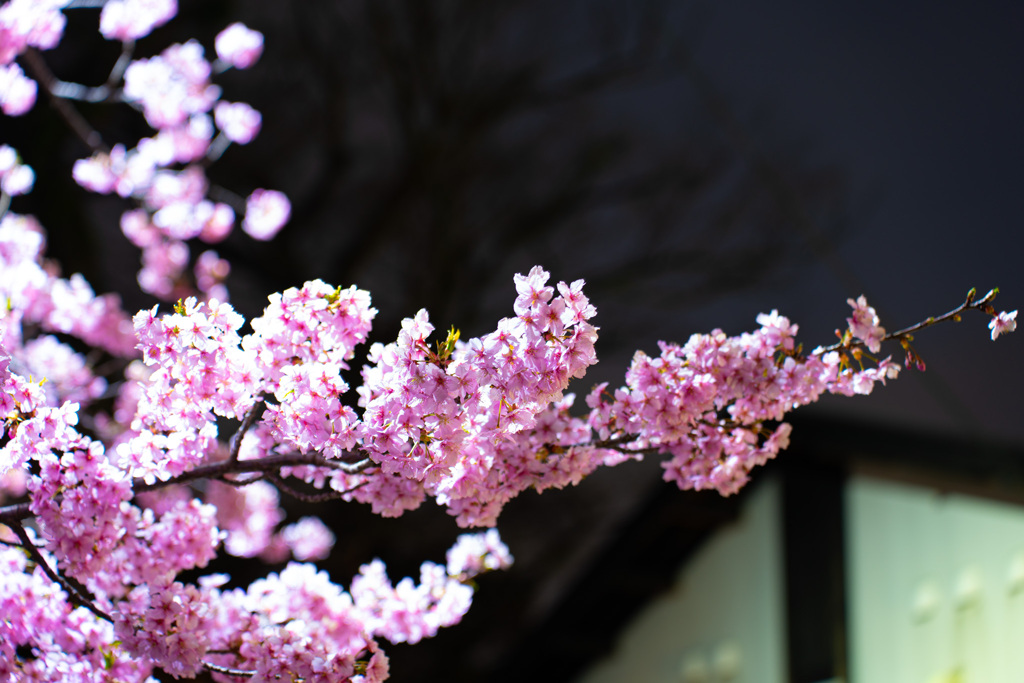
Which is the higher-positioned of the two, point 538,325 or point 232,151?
point 232,151

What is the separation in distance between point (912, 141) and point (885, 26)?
45 cm

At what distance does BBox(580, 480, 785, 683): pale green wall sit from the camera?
2.88 metres

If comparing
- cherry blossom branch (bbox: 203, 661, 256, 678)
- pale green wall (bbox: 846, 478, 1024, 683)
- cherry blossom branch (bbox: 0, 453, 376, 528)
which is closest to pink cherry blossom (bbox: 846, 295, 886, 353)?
cherry blossom branch (bbox: 0, 453, 376, 528)

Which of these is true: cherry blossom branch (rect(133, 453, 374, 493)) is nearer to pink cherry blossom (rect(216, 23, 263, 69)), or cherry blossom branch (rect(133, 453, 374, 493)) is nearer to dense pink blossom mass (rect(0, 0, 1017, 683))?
dense pink blossom mass (rect(0, 0, 1017, 683))

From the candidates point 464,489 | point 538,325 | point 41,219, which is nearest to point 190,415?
point 464,489

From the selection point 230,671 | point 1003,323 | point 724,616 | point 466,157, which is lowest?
point 230,671

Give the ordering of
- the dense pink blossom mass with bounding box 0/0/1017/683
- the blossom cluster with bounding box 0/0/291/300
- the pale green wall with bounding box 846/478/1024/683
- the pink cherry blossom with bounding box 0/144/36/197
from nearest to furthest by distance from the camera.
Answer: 1. the dense pink blossom mass with bounding box 0/0/1017/683
2. the pale green wall with bounding box 846/478/1024/683
3. the pink cherry blossom with bounding box 0/144/36/197
4. the blossom cluster with bounding box 0/0/291/300

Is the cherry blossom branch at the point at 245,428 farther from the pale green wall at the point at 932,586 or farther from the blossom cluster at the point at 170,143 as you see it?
the pale green wall at the point at 932,586

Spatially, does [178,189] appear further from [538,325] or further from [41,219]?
[538,325]

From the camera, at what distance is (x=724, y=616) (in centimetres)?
305

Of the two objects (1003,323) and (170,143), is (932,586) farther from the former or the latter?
(170,143)

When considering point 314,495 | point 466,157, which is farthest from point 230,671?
point 466,157

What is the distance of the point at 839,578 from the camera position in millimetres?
2562

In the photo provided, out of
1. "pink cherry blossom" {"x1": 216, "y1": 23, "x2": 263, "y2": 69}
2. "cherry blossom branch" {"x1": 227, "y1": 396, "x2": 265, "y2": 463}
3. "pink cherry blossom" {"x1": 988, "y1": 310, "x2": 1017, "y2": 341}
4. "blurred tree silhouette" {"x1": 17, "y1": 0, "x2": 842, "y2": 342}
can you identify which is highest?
"blurred tree silhouette" {"x1": 17, "y1": 0, "x2": 842, "y2": 342}
